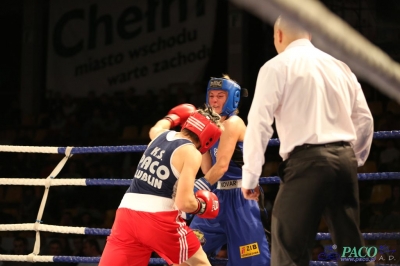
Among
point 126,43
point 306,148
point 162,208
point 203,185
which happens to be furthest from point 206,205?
point 126,43

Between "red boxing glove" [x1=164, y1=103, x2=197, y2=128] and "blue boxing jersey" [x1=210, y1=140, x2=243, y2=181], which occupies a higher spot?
"red boxing glove" [x1=164, y1=103, x2=197, y2=128]

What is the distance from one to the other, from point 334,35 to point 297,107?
1.37 m

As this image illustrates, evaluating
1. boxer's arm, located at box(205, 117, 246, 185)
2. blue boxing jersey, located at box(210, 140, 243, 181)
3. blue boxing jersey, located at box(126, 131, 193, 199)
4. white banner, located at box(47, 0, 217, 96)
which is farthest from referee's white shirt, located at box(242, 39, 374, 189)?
white banner, located at box(47, 0, 217, 96)

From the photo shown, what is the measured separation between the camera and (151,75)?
9117 mm

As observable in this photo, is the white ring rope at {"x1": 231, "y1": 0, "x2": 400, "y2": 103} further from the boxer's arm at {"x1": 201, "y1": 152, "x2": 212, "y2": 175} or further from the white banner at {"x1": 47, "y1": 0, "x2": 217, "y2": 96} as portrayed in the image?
the white banner at {"x1": 47, "y1": 0, "x2": 217, "y2": 96}

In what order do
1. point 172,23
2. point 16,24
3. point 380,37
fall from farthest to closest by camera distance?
point 16,24 < point 172,23 < point 380,37

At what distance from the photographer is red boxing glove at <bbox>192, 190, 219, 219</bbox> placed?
276cm

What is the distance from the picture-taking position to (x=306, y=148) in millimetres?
1987

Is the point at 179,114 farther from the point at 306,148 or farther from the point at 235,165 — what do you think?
the point at 306,148

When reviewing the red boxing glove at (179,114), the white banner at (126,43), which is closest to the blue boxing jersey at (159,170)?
the red boxing glove at (179,114)

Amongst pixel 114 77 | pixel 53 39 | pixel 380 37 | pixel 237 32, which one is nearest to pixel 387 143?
pixel 380 37

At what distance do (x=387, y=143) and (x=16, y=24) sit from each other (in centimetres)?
682

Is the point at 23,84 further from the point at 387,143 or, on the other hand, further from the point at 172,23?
the point at 387,143

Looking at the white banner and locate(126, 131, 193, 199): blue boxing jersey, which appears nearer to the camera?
locate(126, 131, 193, 199): blue boxing jersey
